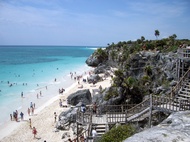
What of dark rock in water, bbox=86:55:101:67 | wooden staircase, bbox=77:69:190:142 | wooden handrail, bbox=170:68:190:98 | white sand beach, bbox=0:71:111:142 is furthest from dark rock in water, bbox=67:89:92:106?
dark rock in water, bbox=86:55:101:67

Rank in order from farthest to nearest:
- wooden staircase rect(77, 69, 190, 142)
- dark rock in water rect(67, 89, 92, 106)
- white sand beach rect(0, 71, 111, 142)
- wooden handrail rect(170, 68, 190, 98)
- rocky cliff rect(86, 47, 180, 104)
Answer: dark rock in water rect(67, 89, 92, 106)
rocky cliff rect(86, 47, 180, 104)
white sand beach rect(0, 71, 111, 142)
wooden handrail rect(170, 68, 190, 98)
wooden staircase rect(77, 69, 190, 142)

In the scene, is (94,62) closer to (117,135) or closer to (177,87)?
(177,87)

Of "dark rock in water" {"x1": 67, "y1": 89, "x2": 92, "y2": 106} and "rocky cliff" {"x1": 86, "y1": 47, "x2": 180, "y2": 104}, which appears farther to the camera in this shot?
"dark rock in water" {"x1": 67, "y1": 89, "x2": 92, "y2": 106}

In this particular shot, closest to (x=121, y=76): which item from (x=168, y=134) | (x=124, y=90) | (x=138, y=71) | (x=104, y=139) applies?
(x=124, y=90)

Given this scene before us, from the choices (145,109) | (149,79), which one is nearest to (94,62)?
(149,79)

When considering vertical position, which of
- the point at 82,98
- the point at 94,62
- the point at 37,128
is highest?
the point at 94,62

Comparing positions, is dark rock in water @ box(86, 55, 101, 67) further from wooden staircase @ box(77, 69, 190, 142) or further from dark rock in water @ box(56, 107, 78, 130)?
wooden staircase @ box(77, 69, 190, 142)

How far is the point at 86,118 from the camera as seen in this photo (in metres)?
18.5

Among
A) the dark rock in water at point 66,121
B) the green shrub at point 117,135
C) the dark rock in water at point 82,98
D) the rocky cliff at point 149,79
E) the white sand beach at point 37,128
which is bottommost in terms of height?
the white sand beach at point 37,128

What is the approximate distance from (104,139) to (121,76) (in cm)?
1439

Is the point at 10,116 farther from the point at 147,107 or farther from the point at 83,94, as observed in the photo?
the point at 147,107

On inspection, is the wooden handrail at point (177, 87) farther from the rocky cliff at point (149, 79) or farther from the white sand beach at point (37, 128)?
the white sand beach at point (37, 128)

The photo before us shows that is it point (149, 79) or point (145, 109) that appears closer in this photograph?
point (145, 109)

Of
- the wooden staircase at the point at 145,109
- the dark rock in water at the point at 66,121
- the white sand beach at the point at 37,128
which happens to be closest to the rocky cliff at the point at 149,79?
the wooden staircase at the point at 145,109
